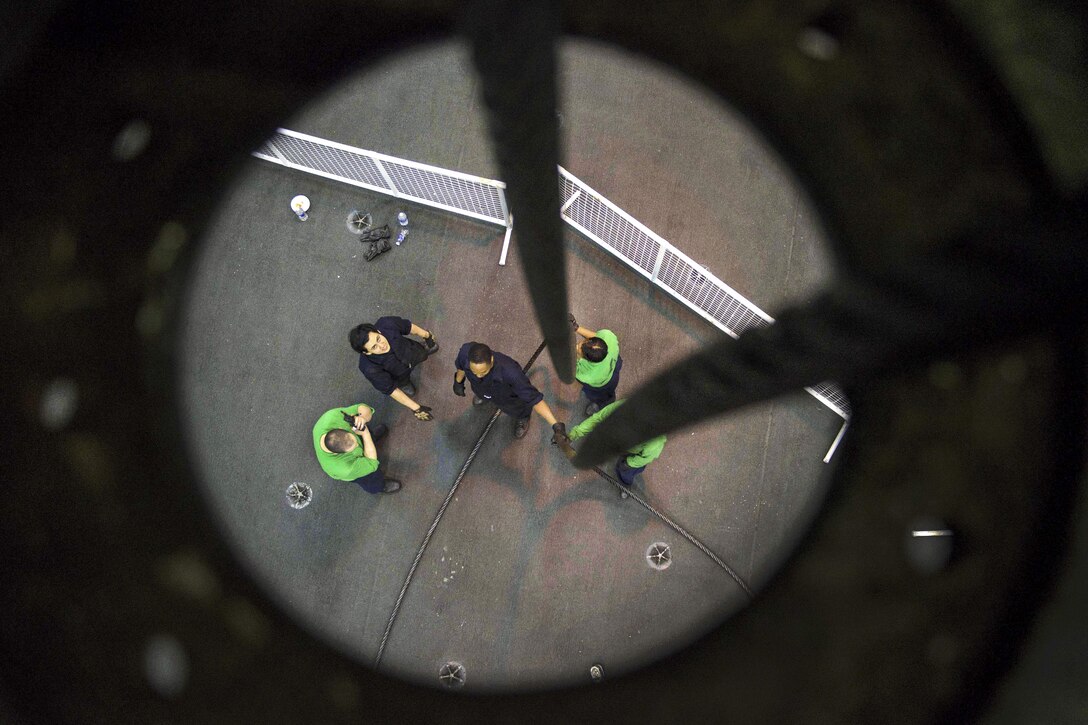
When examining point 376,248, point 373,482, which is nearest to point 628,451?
point 373,482

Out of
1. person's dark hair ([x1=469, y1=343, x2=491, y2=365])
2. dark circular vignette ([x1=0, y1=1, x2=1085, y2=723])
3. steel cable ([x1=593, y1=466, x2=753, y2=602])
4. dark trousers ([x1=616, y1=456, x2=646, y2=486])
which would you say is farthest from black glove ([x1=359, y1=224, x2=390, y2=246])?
dark trousers ([x1=616, y1=456, x2=646, y2=486])

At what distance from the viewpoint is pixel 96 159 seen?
11.1ft

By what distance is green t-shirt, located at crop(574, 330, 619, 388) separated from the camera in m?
5.66

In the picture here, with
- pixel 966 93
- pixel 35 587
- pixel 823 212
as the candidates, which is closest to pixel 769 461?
pixel 823 212

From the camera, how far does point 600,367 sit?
5676 millimetres

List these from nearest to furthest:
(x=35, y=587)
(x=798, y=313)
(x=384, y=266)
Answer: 1. (x=798, y=313)
2. (x=35, y=587)
3. (x=384, y=266)

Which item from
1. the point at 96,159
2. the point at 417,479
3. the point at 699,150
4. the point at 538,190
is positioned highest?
the point at 699,150

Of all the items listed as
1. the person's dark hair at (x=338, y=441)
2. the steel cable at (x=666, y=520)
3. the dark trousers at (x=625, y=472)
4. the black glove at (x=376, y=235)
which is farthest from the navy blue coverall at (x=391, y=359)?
the dark trousers at (x=625, y=472)

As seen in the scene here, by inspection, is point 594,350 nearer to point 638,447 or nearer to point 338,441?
point 638,447

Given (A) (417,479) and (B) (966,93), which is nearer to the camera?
(B) (966,93)

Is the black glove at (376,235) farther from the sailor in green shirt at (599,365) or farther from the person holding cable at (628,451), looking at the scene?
the person holding cable at (628,451)

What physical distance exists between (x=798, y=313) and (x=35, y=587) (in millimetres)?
3714

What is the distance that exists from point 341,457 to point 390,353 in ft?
3.70

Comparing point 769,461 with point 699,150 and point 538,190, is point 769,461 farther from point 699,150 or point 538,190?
point 538,190
